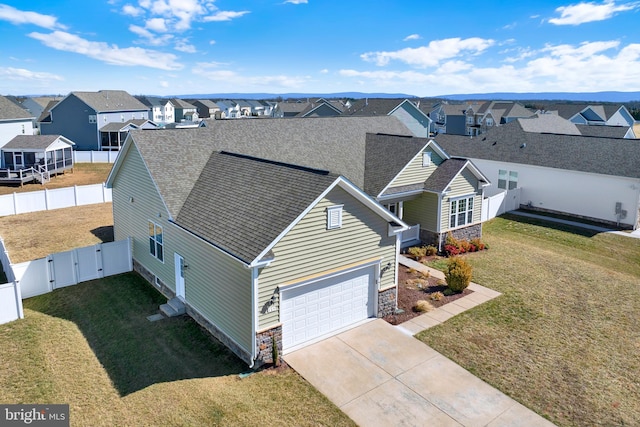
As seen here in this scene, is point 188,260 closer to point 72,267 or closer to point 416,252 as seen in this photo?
point 72,267

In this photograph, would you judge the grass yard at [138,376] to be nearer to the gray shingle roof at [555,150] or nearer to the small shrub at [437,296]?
the small shrub at [437,296]

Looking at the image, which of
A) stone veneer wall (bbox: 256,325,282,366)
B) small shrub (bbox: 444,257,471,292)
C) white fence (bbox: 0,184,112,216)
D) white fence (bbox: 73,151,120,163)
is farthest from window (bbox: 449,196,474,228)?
white fence (bbox: 73,151,120,163)

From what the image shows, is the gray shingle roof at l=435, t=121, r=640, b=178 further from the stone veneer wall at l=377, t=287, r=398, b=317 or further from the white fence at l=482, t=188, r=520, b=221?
the stone veneer wall at l=377, t=287, r=398, b=317

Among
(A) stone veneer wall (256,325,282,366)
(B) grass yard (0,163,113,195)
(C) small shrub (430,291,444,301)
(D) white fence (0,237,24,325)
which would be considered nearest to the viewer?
(A) stone veneer wall (256,325,282,366)

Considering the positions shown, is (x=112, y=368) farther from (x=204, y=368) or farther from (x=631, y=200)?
(x=631, y=200)

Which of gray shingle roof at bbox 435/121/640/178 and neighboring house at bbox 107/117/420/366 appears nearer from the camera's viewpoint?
neighboring house at bbox 107/117/420/366

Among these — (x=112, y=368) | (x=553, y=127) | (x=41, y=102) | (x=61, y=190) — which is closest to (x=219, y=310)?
(x=112, y=368)

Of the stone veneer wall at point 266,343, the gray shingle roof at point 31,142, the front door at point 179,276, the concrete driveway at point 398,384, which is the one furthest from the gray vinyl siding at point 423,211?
the gray shingle roof at point 31,142
